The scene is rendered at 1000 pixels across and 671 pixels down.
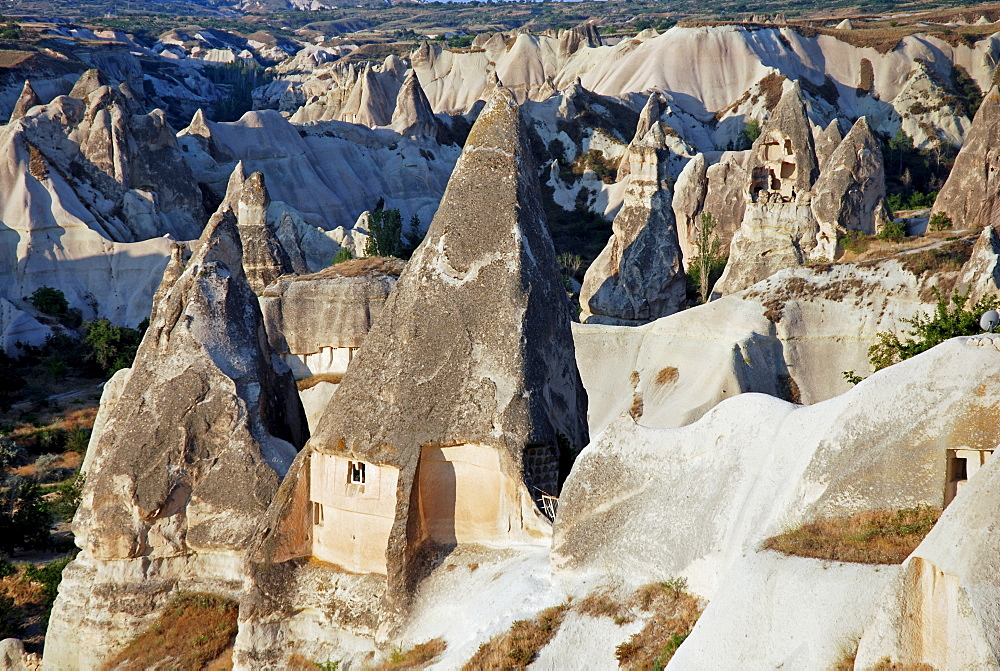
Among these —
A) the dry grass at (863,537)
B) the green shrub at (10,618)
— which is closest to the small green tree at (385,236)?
the green shrub at (10,618)

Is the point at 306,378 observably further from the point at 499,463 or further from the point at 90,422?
the point at 499,463

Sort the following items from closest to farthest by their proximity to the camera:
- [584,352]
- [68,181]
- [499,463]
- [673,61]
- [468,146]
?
[499,463] → [468,146] → [584,352] → [68,181] → [673,61]

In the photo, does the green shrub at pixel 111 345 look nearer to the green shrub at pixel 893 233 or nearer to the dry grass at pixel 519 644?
the green shrub at pixel 893 233

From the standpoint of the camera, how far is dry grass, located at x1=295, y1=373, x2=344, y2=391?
17.7m

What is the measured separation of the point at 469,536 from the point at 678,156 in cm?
4615

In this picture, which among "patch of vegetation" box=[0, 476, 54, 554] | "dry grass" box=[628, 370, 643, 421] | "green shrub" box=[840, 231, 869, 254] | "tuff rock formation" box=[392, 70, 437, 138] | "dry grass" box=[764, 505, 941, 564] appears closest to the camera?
"dry grass" box=[764, 505, 941, 564]

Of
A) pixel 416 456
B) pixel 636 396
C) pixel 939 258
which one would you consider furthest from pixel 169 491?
pixel 939 258

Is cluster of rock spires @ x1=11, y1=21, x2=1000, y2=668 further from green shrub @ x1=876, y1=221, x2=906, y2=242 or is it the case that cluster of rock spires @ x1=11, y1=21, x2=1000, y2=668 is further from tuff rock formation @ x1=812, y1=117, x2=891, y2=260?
tuff rock formation @ x1=812, y1=117, x2=891, y2=260

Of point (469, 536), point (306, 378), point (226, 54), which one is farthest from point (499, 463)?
point (226, 54)

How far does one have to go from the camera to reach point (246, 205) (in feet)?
81.5

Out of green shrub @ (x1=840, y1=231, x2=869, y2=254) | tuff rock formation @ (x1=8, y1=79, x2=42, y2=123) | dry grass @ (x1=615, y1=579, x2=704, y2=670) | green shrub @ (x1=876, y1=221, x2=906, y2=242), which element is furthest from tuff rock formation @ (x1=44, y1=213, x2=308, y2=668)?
tuff rock formation @ (x1=8, y1=79, x2=42, y2=123)

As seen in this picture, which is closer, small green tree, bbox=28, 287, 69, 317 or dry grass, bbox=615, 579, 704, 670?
dry grass, bbox=615, 579, 704, 670

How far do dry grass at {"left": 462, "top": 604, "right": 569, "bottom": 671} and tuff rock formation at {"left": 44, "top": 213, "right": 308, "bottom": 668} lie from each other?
3.55 metres

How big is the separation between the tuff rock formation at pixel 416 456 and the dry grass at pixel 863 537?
8.73 feet
